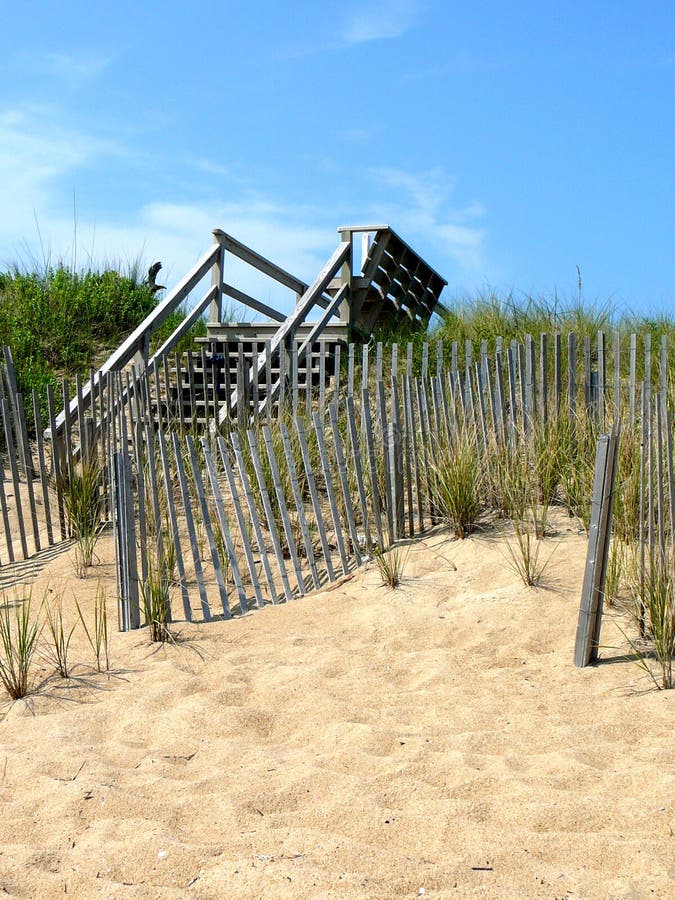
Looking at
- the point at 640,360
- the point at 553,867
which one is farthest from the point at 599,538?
the point at 640,360

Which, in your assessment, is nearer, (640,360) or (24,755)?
(24,755)

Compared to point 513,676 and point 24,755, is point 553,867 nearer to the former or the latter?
point 513,676

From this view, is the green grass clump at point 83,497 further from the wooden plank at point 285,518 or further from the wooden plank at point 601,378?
the wooden plank at point 601,378

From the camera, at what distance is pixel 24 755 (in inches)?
128

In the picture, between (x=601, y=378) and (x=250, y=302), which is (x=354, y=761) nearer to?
(x=601, y=378)

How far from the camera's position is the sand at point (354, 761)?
2451 millimetres

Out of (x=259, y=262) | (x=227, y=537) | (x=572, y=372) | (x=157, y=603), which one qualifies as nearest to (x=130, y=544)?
(x=157, y=603)

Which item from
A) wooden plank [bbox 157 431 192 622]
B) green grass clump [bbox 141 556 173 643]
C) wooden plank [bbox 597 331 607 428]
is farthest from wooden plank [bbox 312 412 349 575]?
wooden plank [bbox 597 331 607 428]

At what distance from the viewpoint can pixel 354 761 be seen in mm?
3043

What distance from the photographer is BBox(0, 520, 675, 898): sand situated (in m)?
2.45

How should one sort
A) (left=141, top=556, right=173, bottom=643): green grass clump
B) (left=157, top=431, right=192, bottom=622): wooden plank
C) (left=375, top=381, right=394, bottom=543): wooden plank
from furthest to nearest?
(left=375, top=381, right=394, bottom=543): wooden plank
(left=157, top=431, right=192, bottom=622): wooden plank
(left=141, top=556, right=173, bottom=643): green grass clump

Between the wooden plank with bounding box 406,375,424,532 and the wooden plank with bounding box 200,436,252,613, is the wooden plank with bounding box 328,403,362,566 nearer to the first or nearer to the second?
the wooden plank with bounding box 406,375,424,532

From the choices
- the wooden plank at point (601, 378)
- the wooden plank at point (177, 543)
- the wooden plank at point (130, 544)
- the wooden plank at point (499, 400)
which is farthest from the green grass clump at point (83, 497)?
the wooden plank at point (601, 378)

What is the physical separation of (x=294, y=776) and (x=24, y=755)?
105 centimetres
